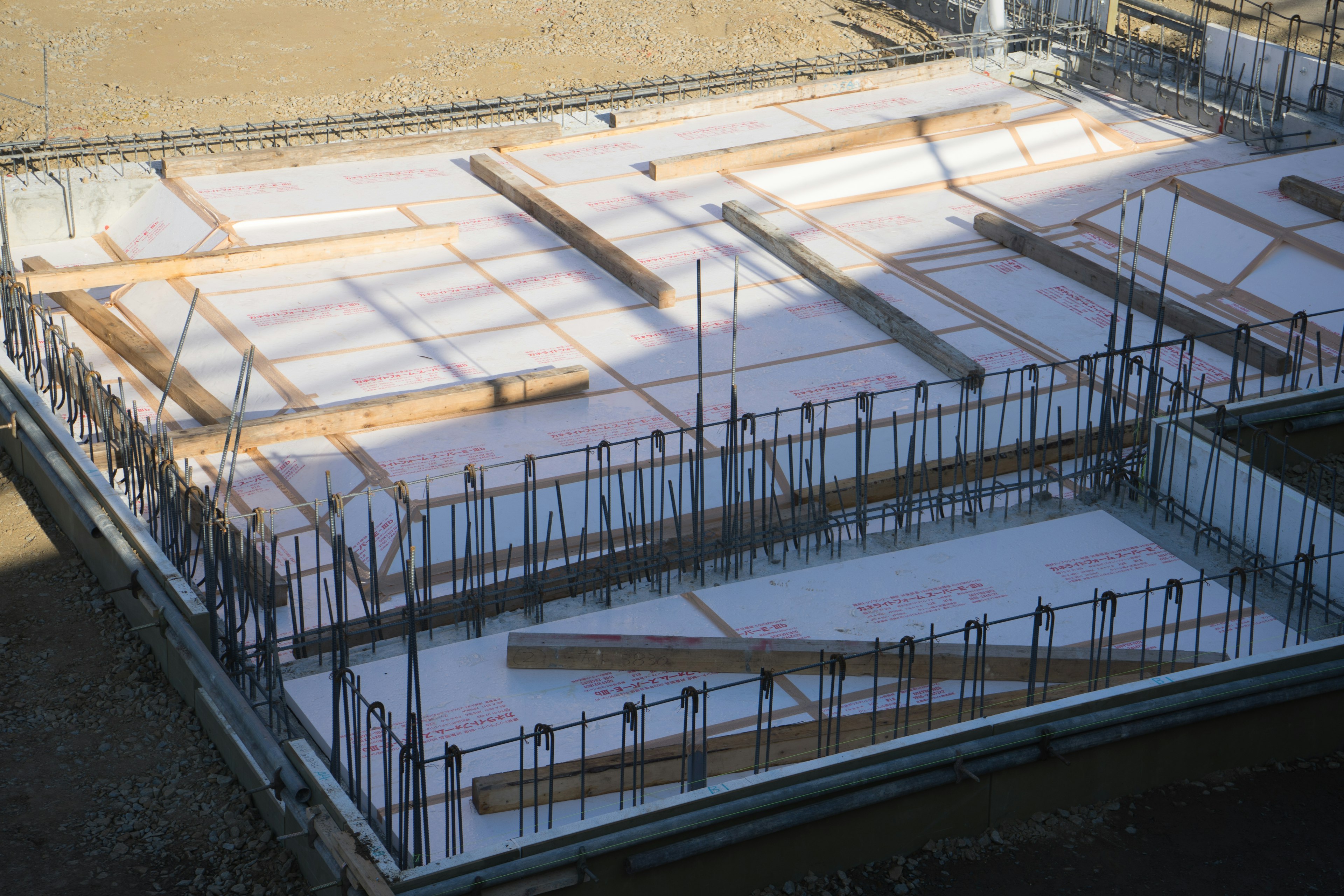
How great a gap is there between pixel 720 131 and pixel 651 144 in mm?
791

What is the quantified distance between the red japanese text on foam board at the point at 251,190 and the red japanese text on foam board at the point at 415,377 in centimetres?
369

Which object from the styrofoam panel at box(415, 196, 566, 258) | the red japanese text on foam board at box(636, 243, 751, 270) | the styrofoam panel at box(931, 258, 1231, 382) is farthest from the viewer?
the styrofoam panel at box(415, 196, 566, 258)

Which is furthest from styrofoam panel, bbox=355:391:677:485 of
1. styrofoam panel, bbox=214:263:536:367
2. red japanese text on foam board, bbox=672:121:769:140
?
red japanese text on foam board, bbox=672:121:769:140

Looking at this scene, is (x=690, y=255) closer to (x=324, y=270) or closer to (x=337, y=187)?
(x=324, y=270)

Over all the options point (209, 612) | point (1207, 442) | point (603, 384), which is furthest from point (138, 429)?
point (1207, 442)

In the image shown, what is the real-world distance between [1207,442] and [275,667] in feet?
17.6

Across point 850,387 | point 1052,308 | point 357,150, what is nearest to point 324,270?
point 357,150

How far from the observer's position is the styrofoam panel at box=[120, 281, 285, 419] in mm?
9695

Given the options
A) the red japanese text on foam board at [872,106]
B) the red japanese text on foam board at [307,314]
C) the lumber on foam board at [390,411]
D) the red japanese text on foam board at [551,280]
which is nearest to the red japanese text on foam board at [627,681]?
the lumber on foam board at [390,411]

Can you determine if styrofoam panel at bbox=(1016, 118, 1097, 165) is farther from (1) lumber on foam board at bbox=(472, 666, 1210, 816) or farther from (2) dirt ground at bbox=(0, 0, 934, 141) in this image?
(1) lumber on foam board at bbox=(472, 666, 1210, 816)

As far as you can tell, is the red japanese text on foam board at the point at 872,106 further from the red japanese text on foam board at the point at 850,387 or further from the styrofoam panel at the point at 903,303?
the red japanese text on foam board at the point at 850,387

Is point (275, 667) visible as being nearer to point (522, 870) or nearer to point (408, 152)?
point (522, 870)

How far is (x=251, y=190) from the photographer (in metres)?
12.9

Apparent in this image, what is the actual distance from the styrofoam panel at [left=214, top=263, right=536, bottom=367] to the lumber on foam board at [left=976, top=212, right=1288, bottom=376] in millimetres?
4203
